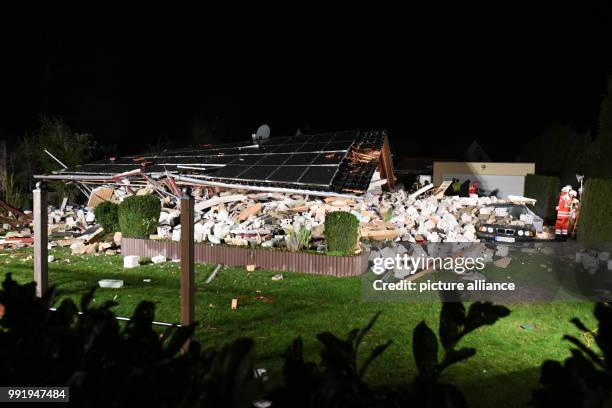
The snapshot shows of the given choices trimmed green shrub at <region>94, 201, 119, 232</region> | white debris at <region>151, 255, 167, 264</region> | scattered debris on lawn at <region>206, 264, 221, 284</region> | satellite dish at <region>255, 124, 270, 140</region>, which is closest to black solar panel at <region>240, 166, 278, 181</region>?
scattered debris on lawn at <region>206, 264, 221, 284</region>

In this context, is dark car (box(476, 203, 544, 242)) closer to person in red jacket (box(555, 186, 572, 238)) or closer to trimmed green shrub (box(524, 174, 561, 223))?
person in red jacket (box(555, 186, 572, 238))

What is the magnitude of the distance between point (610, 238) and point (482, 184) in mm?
19034

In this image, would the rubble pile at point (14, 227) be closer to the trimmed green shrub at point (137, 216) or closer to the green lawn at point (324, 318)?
the green lawn at point (324, 318)

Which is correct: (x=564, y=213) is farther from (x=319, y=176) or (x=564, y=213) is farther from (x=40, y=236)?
(x=40, y=236)

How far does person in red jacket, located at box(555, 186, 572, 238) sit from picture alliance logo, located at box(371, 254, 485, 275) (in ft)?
17.0

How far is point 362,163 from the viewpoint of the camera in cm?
1091

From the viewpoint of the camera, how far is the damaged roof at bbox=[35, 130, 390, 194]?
9188 millimetres

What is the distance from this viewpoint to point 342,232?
11.5m

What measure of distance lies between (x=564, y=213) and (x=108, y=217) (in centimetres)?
1337

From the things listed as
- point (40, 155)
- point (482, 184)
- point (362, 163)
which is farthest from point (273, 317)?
point (482, 184)

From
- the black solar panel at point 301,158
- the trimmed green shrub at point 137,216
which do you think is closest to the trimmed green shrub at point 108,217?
the trimmed green shrub at point 137,216

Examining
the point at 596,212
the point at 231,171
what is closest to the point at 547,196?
the point at 596,212

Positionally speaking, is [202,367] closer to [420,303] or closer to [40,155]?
[420,303]

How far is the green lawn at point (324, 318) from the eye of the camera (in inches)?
231
